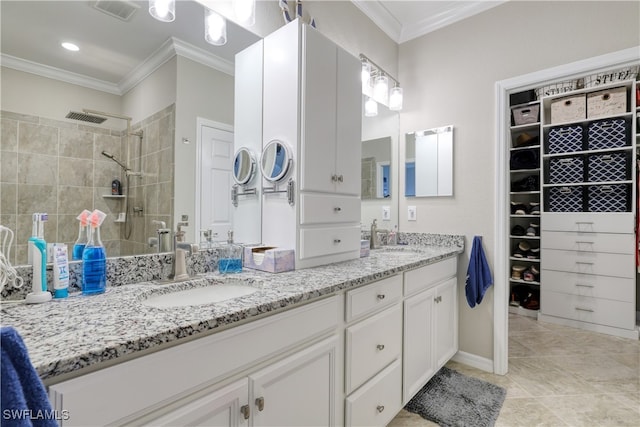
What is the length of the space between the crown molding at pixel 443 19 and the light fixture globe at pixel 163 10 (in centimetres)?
205

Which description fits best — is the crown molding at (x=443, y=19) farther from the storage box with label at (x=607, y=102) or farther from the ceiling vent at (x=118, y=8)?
the ceiling vent at (x=118, y=8)

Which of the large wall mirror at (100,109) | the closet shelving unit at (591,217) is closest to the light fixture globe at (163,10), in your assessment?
the large wall mirror at (100,109)

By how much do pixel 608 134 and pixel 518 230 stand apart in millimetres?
1227

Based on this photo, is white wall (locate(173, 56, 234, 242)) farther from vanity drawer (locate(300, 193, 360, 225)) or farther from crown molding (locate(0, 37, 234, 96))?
vanity drawer (locate(300, 193, 360, 225))

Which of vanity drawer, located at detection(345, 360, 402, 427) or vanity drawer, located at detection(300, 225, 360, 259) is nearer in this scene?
vanity drawer, located at detection(345, 360, 402, 427)

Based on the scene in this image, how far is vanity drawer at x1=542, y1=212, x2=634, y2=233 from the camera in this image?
9.49ft

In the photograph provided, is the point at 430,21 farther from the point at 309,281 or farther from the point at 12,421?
the point at 12,421

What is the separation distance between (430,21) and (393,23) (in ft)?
0.96

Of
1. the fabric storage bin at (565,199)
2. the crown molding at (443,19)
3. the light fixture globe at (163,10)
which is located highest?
the crown molding at (443,19)

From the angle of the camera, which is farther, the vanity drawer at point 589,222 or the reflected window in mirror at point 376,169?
the vanity drawer at point 589,222

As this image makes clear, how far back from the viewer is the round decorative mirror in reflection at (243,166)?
164cm

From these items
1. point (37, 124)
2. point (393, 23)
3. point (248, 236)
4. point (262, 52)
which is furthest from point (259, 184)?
point (393, 23)

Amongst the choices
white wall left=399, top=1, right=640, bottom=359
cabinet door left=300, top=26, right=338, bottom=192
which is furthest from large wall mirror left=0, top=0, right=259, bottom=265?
white wall left=399, top=1, right=640, bottom=359

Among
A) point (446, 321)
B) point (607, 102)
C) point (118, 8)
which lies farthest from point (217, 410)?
point (607, 102)
